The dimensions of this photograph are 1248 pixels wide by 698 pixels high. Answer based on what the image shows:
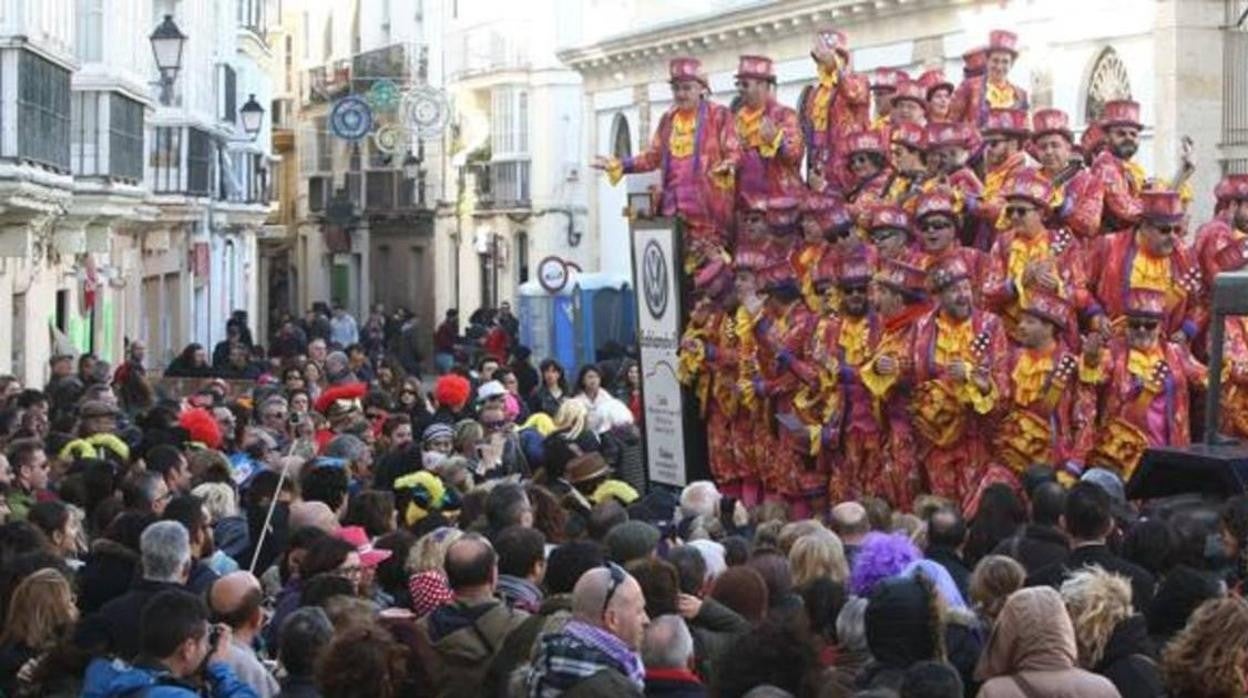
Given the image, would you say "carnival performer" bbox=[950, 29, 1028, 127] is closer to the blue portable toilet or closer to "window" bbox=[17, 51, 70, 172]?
"window" bbox=[17, 51, 70, 172]

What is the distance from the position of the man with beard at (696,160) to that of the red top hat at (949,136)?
183 cm

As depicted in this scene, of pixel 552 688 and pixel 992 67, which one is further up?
pixel 992 67

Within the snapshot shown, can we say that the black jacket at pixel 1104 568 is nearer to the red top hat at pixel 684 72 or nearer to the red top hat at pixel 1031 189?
the red top hat at pixel 1031 189

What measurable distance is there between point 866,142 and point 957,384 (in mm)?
2448

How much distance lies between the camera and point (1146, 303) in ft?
59.6

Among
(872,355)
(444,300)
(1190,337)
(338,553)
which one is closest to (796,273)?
(872,355)

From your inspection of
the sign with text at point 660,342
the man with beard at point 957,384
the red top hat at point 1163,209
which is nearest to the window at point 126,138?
the sign with text at point 660,342

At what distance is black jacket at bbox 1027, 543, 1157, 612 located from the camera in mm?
11820

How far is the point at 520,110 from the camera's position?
59.5 meters

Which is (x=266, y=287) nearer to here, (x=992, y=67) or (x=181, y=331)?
(x=181, y=331)

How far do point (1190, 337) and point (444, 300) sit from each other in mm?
51512

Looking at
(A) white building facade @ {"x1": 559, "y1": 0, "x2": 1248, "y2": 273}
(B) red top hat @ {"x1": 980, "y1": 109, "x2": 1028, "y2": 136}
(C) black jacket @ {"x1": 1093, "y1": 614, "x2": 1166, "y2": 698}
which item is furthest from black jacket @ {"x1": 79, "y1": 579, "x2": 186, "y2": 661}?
(A) white building facade @ {"x1": 559, "y1": 0, "x2": 1248, "y2": 273}

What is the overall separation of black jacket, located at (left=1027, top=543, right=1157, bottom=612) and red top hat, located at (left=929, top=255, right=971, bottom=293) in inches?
245

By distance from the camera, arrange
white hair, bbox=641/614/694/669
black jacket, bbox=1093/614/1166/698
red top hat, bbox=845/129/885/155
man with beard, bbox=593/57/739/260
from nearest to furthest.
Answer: white hair, bbox=641/614/694/669 → black jacket, bbox=1093/614/1166/698 → red top hat, bbox=845/129/885/155 → man with beard, bbox=593/57/739/260
